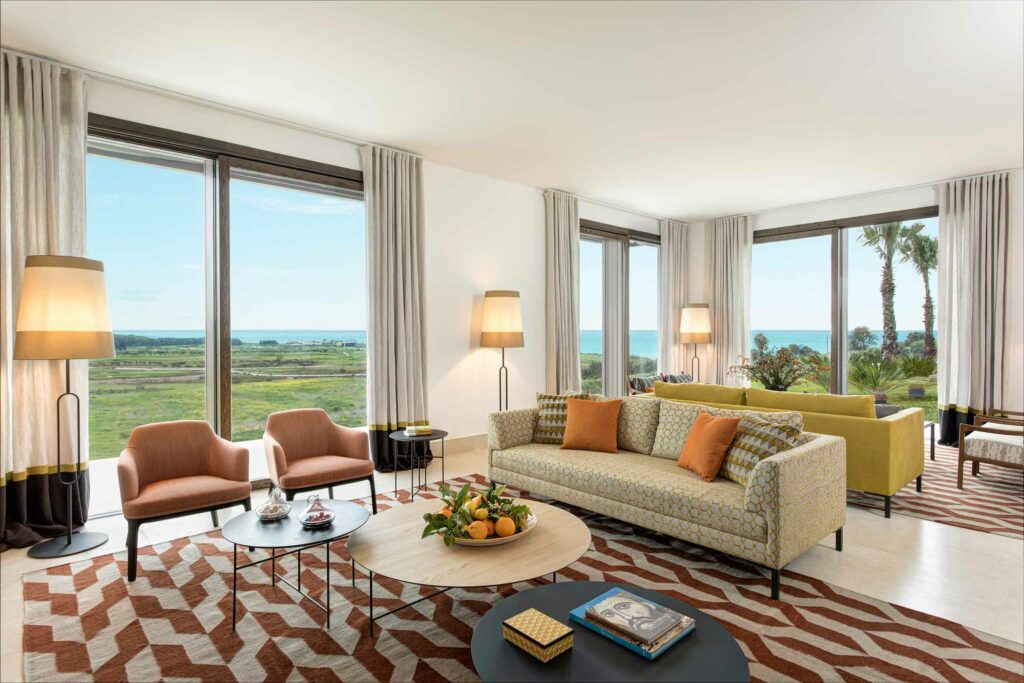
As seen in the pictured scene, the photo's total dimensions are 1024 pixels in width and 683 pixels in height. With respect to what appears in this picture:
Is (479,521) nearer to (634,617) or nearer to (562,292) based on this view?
(634,617)

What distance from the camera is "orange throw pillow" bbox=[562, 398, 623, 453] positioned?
13.2 feet

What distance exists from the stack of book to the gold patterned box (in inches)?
5.0

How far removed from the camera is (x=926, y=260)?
7176 millimetres

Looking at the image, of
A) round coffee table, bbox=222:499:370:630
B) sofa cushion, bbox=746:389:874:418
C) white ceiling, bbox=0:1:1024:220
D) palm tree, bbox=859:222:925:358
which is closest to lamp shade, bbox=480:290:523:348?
white ceiling, bbox=0:1:1024:220

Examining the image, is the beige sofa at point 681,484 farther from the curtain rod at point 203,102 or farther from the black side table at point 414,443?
the curtain rod at point 203,102

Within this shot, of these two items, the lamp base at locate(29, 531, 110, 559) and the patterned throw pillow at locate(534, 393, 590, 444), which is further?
the patterned throw pillow at locate(534, 393, 590, 444)

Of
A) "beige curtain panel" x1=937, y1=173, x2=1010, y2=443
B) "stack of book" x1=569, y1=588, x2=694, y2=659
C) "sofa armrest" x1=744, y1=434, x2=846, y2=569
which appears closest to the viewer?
"stack of book" x1=569, y1=588, x2=694, y2=659

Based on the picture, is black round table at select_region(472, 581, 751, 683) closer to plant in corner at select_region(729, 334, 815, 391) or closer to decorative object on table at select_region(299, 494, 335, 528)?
decorative object on table at select_region(299, 494, 335, 528)

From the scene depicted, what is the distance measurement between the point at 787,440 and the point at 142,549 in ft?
12.4

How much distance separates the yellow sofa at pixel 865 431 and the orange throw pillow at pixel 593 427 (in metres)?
1.05

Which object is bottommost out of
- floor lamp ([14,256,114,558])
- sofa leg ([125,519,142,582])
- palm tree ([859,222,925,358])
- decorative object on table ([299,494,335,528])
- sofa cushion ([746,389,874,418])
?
sofa leg ([125,519,142,582])

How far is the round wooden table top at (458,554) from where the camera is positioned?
2109 mm

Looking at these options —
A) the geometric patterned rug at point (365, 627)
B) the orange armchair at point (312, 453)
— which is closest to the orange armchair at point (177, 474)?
the orange armchair at point (312, 453)

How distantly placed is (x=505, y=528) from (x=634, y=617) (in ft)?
2.44
